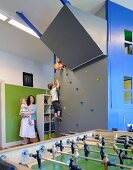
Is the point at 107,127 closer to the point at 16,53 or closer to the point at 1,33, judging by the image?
the point at 1,33

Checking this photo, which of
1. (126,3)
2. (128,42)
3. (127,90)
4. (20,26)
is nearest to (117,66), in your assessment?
(127,90)

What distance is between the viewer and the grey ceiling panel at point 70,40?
12.1 ft

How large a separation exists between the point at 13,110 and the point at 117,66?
4103 millimetres

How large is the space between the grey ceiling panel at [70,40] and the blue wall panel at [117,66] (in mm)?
426

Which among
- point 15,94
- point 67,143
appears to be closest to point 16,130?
point 15,94

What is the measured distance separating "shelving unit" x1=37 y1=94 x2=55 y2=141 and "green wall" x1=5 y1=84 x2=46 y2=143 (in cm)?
102

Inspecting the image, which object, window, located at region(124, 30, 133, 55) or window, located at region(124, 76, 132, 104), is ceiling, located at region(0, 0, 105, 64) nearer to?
window, located at region(124, 30, 133, 55)

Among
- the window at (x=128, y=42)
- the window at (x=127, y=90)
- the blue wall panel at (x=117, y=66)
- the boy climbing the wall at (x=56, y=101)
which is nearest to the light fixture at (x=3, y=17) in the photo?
the boy climbing the wall at (x=56, y=101)

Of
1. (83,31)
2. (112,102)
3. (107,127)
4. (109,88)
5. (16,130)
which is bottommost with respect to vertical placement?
(16,130)

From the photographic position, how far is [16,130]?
269 inches

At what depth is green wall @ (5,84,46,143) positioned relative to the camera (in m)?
6.61

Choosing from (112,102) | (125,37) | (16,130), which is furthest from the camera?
(16,130)

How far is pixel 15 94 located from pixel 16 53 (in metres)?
1.41

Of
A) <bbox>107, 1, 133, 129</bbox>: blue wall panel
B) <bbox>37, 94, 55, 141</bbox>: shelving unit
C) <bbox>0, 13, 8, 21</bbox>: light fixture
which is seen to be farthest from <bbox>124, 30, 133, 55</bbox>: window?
<bbox>37, 94, 55, 141</bbox>: shelving unit
